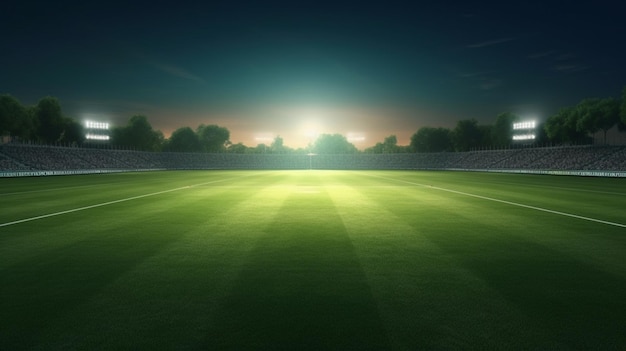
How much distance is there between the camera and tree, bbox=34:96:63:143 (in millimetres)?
90312

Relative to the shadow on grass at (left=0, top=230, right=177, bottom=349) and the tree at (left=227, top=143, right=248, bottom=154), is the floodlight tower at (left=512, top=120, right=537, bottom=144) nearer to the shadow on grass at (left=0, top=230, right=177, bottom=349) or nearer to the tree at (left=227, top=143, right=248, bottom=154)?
the shadow on grass at (left=0, top=230, right=177, bottom=349)

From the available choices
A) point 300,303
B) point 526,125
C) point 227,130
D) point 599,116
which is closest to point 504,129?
point 526,125

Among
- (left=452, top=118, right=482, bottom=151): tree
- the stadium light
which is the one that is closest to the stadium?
the stadium light

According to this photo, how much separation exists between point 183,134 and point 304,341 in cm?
14095

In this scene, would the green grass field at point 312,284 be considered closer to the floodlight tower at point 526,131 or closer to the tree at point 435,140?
the floodlight tower at point 526,131

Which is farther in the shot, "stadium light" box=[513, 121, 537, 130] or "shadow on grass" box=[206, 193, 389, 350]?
"stadium light" box=[513, 121, 537, 130]

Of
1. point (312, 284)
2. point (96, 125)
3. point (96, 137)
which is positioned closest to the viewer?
point (312, 284)

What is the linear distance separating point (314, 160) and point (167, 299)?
116040mm

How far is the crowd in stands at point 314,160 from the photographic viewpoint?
57750 millimetres

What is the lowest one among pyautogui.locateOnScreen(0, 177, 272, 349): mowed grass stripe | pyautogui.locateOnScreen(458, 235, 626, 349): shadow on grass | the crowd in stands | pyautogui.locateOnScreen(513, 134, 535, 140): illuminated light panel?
pyautogui.locateOnScreen(0, 177, 272, 349): mowed grass stripe

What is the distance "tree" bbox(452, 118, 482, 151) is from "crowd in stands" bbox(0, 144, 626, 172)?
2045 cm

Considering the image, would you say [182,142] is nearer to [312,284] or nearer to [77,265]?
[77,265]

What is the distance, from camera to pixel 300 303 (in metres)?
5.04

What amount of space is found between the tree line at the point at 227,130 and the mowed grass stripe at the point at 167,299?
7400cm
